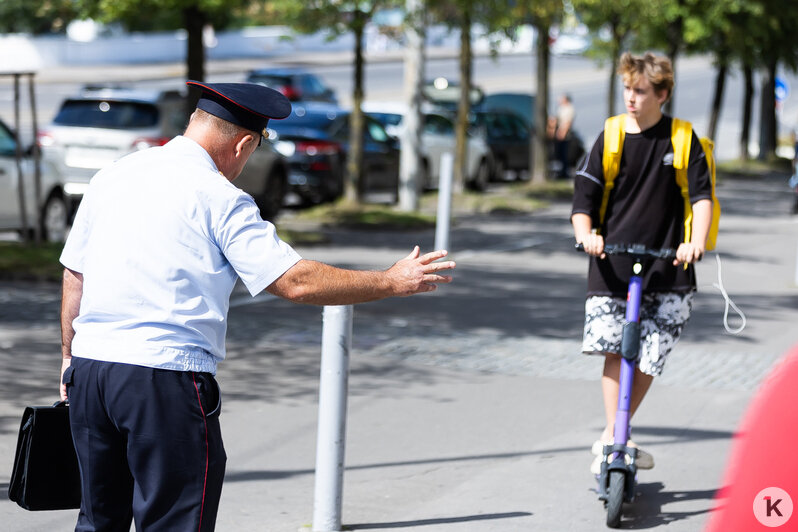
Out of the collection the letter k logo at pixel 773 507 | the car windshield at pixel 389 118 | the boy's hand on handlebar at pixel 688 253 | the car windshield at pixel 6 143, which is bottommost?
the car windshield at pixel 389 118

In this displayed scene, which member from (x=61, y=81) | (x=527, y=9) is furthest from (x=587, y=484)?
(x=61, y=81)

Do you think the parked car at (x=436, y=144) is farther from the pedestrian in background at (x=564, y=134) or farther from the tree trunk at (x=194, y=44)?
the tree trunk at (x=194, y=44)

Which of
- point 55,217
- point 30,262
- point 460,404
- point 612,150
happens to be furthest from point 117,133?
point 612,150

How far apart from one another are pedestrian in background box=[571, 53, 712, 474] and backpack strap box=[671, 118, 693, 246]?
19mm

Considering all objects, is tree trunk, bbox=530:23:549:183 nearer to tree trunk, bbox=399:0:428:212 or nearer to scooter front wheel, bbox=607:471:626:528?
tree trunk, bbox=399:0:428:212

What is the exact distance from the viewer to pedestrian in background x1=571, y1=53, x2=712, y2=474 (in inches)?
215

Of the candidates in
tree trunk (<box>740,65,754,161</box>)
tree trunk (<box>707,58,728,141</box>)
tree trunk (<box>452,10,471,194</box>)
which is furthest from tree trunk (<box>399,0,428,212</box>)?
tree trunk (<box>740,65,754,161</box>)

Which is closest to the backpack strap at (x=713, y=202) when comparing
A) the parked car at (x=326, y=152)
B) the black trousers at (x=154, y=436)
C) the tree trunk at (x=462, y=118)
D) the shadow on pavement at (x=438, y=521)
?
the shadow on pavement at (x=438, y=521)

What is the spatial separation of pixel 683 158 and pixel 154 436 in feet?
9.80

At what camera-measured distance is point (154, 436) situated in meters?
3.34

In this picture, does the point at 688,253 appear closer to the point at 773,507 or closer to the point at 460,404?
the point at 460,404

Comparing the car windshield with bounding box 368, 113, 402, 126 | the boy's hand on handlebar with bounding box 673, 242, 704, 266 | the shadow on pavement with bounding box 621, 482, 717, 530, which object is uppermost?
the boy's hand on handlebar with bounding box 673, 242, 704, 266

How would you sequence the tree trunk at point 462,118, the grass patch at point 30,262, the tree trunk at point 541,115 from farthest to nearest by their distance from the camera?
the tree trunk at point 541,115, the tree trunk at point 462,118, the grass patch at point 30,262

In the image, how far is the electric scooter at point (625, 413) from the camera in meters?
5.23
